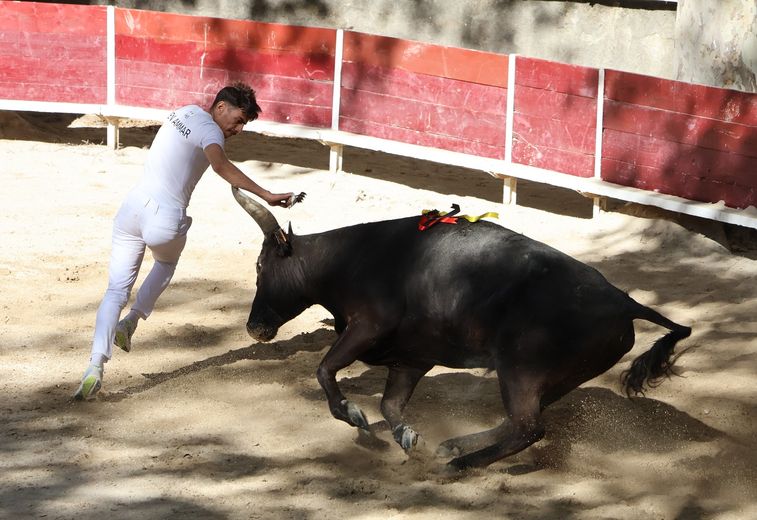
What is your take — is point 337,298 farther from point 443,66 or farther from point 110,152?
point 110,152

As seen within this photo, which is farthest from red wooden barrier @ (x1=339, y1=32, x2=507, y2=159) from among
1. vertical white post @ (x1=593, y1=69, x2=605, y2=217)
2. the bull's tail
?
the bull's tail

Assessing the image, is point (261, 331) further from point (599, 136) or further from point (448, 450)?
point (599, 136)

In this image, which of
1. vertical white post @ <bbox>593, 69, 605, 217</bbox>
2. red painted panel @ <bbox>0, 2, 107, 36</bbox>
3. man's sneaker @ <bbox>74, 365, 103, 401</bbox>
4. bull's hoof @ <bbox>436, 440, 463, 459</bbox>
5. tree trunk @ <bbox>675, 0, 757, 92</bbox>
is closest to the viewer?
bull's hoof @ <bbox>436, 440, 463, 459</bbox>

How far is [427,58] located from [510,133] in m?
1.02

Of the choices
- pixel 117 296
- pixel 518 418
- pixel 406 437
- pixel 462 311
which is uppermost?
pixel 462 311

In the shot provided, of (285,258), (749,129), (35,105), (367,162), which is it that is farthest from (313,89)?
(285,258)

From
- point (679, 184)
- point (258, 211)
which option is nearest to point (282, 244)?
point (258, 211)

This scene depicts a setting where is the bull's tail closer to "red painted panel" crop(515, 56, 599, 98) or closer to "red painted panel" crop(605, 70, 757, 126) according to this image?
"red painted panel" crop(605, 70, 757, 126)

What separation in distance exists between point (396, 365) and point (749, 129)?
4.29 meters

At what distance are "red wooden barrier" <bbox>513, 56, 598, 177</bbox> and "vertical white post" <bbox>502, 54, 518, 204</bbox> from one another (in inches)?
1.3

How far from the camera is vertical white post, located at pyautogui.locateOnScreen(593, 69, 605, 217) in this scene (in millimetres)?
9438

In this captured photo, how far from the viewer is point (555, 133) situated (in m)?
9.78

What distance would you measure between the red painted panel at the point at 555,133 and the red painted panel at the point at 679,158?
6.3 inches

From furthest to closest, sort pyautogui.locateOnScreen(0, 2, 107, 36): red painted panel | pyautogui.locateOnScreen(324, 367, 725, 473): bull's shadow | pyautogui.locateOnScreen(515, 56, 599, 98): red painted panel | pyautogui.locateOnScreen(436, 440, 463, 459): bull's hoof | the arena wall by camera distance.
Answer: pyautogui.locateOnScreen(0, 2, 107, 36): red painted panel
pyautogui.locateOnScreen(515, 56, 599, 98): red painted panel
the arena wall
pyautogui.locateOnScreen(324, 367, 725, 473): bull's shadow
pyautogui.locateOnScreen(436, 440, 463, 459): bull's hoof
